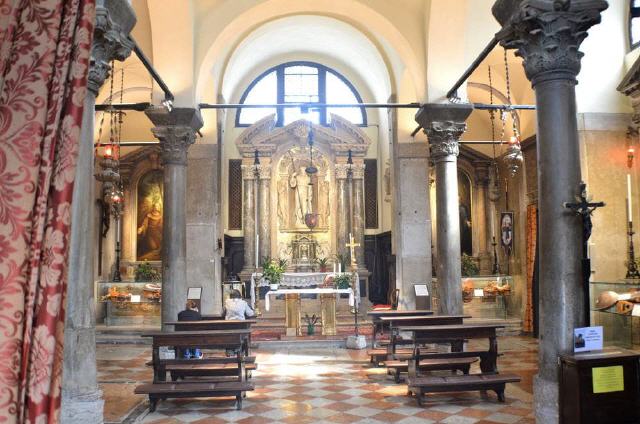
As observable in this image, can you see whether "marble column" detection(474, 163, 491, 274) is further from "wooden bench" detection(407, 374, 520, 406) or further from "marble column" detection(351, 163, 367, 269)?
"wooden bench" detection(407, 374, 520, 406)

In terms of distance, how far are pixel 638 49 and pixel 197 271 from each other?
10152mm

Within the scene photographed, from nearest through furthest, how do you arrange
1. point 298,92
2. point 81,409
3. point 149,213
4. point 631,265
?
point 81,409 < point 631,265 < point 149,213 < point 298,92

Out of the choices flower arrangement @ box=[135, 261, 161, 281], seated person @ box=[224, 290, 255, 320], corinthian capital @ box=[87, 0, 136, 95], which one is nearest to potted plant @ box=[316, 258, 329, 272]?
flower arrangement @ box=[135, 261, 161, 281]

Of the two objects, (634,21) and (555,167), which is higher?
(634,21)

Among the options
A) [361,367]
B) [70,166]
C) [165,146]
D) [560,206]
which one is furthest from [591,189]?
Answer: [70,166]

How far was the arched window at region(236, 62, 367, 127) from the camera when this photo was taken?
19.8m

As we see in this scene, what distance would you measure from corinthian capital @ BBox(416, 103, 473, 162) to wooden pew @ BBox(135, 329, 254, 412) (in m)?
5.17

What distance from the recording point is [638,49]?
443 inches

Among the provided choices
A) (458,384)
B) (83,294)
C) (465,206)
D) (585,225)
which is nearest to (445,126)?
(458,384)

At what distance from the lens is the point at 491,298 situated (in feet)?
50.4

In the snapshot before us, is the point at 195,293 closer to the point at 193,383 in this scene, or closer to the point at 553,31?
the point at 193,383

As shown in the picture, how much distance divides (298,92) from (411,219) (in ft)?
26.6

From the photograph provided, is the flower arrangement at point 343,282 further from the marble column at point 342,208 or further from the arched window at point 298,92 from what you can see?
the arched window at point 298,92

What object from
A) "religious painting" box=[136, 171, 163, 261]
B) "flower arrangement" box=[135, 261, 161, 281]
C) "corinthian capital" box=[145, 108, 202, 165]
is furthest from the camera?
"religious painting" box=[136, 171, 163, 261]
